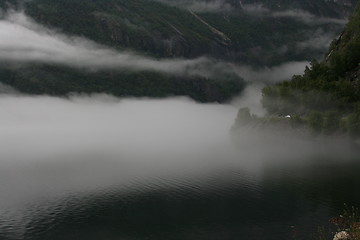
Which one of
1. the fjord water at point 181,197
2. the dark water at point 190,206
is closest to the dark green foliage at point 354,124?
the fjord water at point 181,197

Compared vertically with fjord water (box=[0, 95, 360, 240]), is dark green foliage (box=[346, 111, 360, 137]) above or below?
above

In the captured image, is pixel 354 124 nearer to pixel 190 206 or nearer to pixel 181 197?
pixel 181 197

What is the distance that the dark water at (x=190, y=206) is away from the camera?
9119 cm

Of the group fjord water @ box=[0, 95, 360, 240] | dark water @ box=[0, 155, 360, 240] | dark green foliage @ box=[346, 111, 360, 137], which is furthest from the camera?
dark green foliage @ box=[346, 111, 360, 137]

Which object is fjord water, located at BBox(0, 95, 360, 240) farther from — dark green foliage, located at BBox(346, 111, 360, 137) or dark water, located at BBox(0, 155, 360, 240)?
dark green foliage, located at BBox(346, 111, 360, 137)

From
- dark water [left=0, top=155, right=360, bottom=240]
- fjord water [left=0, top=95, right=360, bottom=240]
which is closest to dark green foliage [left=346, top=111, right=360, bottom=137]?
fjord water [left=0, top=95, right=360, bottom=240]

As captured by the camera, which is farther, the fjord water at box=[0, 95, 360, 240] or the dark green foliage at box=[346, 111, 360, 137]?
the dark green foliage at box=[346, 111, 360, 137]

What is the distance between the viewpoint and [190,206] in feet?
354

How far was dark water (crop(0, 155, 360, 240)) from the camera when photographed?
91.2 m

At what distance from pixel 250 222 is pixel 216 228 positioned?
7.44 metres

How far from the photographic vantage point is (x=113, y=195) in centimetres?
12319

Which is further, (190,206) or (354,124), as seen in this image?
(354,124)

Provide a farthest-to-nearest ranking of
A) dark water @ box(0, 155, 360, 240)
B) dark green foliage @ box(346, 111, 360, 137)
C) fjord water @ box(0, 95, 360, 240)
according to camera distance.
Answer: dark green foliage @ box(346, 111, 360, 137) → fjord water @ box(0, 95, 360, 240) → dark water @ box(0, 155, 360, 240)

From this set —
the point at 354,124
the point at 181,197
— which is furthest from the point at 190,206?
the point at 354,124
